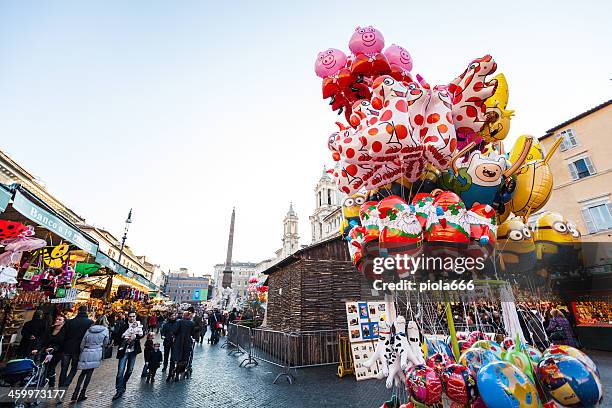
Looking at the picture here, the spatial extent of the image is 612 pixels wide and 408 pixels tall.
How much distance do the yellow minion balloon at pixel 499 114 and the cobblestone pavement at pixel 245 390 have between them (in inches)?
216

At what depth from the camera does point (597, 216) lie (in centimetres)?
Result: 1551

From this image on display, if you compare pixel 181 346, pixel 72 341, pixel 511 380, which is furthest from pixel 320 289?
pixel 511 380

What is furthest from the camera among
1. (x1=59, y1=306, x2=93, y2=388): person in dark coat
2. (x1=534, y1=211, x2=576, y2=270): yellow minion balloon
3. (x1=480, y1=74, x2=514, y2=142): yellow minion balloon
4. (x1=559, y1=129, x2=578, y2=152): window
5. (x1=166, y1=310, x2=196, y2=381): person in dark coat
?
(x1=559, y1=129, x2=578, y2=152): window

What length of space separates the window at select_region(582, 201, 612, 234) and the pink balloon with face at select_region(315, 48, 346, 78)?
63.5 ft

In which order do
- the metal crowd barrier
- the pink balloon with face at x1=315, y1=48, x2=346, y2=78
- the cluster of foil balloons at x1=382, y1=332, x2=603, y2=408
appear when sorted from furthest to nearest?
the metal crowd barrier → the pink balloon with face at x1=315, y1=48, x2=346, y2=78 → the cluster of foil balloons at x1=382, y1=332, x2=603, y2=408

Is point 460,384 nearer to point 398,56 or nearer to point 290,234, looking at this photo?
point 398,56

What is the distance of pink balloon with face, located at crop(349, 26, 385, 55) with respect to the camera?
3.55 meters

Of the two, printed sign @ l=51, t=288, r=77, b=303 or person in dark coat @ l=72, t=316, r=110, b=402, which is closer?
person in dark coat @ l=72, t=316, r=110, b=402

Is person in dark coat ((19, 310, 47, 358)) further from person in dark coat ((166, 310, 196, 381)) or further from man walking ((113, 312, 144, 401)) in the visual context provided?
person in dark coat ((166, 310, 196, 381))

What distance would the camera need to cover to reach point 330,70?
146 inches

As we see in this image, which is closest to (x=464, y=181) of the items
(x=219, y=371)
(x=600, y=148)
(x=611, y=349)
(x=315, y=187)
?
(x=219, y=371)

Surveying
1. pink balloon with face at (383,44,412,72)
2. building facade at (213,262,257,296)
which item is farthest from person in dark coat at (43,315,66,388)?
building facade at (213,262,257,296)

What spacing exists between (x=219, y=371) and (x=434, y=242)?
371 inches

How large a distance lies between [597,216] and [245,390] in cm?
1995
